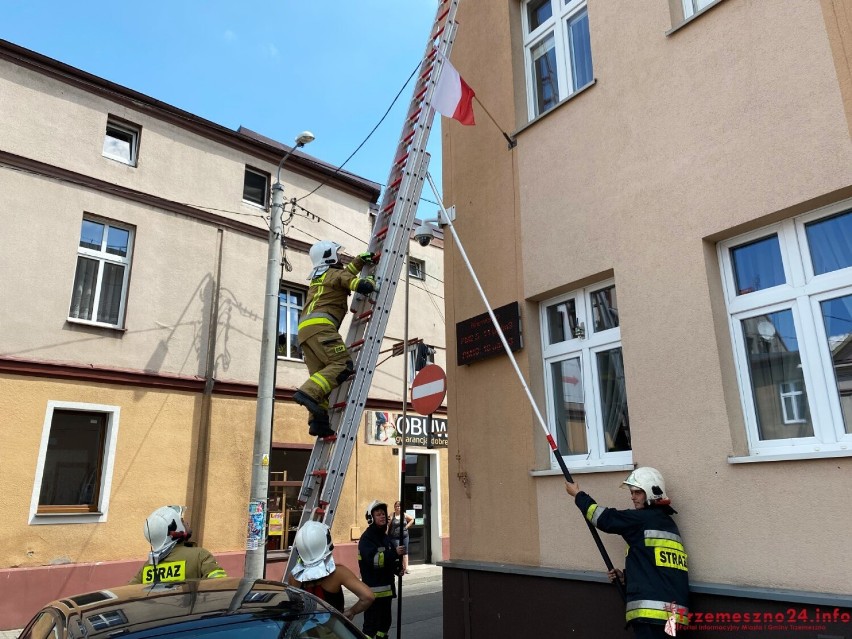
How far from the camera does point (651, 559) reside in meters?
3.78

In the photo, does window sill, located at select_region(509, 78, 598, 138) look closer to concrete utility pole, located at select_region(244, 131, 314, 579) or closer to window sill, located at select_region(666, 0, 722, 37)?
window sill, located at select_region(666, 0, 722, 37)

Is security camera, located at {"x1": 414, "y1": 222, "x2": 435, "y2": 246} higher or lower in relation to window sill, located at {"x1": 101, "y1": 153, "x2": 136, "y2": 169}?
lower

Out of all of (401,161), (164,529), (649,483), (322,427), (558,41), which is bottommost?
(164,529)

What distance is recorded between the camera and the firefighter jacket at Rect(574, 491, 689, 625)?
3674 millimetres

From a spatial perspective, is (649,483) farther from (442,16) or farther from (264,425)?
(264,425)

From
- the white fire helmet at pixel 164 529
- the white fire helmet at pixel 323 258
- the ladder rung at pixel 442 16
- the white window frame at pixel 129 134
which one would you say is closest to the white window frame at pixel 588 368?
the white fire helmet at pixel 323 258

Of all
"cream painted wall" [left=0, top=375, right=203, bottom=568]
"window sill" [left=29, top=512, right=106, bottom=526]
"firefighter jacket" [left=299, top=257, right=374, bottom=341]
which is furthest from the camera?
"window sill" [left=29, top=512, right=106, bottom=526]

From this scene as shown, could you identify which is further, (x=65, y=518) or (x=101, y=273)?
(x=101, y=273)

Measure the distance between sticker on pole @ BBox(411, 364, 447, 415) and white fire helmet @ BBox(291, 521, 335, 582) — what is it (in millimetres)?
1782

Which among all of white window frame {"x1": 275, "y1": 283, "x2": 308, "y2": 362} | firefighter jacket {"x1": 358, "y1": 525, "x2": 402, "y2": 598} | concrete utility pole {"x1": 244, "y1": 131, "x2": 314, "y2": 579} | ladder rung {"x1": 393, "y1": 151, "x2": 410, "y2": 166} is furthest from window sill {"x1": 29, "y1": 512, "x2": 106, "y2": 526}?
ladder rung {"x1": 393, "y1": 151, "x2": 410, "y2": 166}

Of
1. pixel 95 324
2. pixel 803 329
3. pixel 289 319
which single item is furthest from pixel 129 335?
pixel 803 329

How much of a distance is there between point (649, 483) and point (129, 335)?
10.3 meters

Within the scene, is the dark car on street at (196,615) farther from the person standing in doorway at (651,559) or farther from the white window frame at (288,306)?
the white window frame at (288,306)

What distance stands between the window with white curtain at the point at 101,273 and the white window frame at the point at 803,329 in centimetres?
1067
